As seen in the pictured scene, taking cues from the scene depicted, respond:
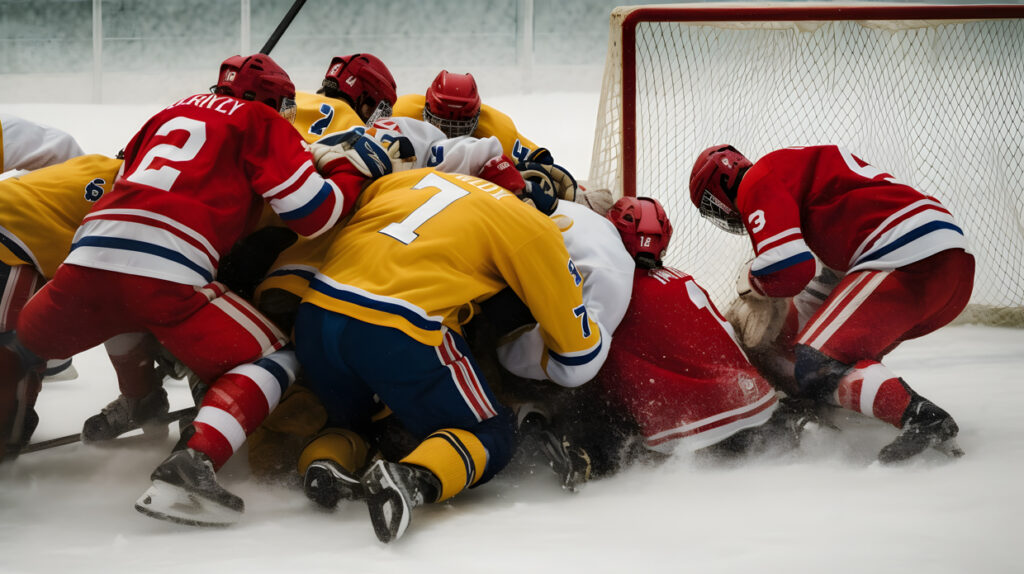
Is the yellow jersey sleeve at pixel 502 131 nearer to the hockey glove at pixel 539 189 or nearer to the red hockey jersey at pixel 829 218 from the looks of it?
the hockey glove at pixel 539 189

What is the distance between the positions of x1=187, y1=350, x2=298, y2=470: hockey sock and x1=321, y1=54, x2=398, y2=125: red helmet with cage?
132 cm

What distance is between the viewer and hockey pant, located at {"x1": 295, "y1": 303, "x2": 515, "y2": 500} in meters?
1.93

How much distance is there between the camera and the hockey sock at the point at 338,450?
2047mm

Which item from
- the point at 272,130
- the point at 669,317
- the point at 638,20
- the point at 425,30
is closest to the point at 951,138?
the point at 638,20

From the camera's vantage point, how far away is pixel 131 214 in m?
1.94

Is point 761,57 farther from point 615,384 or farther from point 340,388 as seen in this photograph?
point 340,388

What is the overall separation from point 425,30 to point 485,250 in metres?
5.77

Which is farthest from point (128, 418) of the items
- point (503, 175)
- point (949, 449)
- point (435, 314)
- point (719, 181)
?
point (949, 449)

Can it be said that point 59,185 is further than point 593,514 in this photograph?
Yes

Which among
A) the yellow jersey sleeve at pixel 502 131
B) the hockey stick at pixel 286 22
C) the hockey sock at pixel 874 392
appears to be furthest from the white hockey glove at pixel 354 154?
the hockey stick at pixel 286 22

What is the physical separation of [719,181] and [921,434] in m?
0.86

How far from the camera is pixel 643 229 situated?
7.88ft

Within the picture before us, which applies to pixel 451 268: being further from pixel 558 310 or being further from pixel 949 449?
pixel 949 449

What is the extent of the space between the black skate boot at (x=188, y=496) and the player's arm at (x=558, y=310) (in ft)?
2.42
